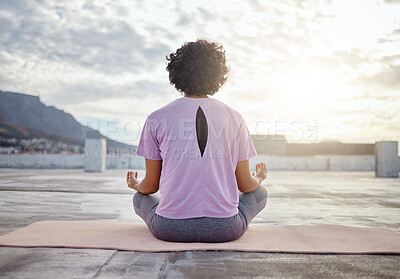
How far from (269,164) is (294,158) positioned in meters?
1.45

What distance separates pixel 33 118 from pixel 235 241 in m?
73.8

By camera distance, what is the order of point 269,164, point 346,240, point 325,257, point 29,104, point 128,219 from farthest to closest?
point 29,104 < point 269,164 < point 128,219 < point 346,240 < point 325,257

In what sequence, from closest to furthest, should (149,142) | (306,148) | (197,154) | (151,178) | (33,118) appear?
(197,154) → (149,142) → (151,178) → (306,148) → (33,118)

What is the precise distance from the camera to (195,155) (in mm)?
2025

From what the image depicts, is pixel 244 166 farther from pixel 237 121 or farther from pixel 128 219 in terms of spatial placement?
pixel 128 219

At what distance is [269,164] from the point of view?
61.0 feet

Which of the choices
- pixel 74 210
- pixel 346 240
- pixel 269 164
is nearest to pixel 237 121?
pixel 346 240

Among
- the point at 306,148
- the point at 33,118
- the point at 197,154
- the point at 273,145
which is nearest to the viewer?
the point at 197,154

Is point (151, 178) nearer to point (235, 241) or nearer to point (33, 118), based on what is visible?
point (235, 241)

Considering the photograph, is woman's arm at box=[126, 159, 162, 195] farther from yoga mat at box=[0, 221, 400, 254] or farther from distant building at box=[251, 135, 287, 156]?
distant building at box=[251, 135, 287, 156]

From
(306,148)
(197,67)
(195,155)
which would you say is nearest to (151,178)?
(195,155)

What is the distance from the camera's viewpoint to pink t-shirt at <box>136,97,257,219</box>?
6.63ft

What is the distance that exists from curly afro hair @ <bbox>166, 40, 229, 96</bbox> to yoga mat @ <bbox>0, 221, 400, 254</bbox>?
979mm

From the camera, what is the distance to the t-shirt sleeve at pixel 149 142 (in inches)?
82.7
